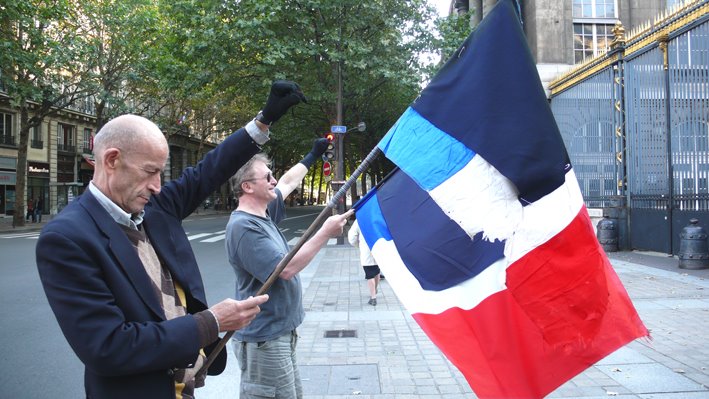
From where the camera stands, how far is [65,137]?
39.1 m

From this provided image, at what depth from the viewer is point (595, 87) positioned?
50.0 feet

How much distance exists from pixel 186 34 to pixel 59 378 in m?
16.1

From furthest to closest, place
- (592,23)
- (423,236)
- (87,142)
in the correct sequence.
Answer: (87,142) → (592,23) → (423,236)

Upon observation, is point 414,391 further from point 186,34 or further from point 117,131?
point 186,34

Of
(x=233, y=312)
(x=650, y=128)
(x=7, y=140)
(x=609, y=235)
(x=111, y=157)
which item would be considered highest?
(x=7, y=140)

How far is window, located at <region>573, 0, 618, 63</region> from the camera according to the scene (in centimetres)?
2686

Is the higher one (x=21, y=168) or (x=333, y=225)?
(x=21, y=168)

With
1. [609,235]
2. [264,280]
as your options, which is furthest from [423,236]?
[609,235]

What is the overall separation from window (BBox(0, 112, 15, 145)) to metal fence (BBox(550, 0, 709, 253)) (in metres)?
34.0

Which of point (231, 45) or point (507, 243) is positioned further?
point (231, 45)

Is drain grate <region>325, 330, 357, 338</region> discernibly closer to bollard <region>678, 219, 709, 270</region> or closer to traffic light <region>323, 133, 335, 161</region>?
traffic light <region>323, 133, 335, 161</region>

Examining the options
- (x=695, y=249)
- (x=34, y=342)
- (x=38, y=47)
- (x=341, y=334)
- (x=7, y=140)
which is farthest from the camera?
(x=7, y=140)

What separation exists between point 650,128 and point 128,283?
13715 mm

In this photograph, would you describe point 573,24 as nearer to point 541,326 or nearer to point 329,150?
point 329,150
